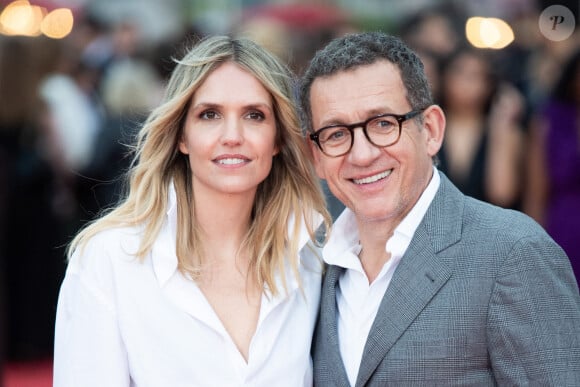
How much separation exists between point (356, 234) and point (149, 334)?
82 cm

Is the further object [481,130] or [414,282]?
[481,130]

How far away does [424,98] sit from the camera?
124 inches

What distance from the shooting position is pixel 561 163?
5.57 metres

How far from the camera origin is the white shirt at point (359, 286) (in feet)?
9.85

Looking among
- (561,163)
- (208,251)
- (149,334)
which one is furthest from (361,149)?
(561,163)

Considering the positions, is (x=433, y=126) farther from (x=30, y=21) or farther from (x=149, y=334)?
(x=30, y=21)

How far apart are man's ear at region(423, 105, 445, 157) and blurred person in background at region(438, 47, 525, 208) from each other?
8.24 ft

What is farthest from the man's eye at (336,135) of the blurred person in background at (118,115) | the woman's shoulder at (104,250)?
the blurred person in background at (118,115)

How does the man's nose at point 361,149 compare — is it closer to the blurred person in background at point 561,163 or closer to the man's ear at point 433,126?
the man's ear at point 433,126

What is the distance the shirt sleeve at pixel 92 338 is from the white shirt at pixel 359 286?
759 mm

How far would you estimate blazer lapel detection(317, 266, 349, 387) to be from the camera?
9.80ft

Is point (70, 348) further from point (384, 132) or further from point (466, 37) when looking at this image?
point (466, 37)

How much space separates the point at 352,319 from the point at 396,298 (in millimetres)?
263

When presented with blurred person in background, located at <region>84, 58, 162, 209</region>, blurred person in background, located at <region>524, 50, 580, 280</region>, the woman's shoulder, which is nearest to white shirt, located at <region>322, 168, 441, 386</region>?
the woman's shoulder
